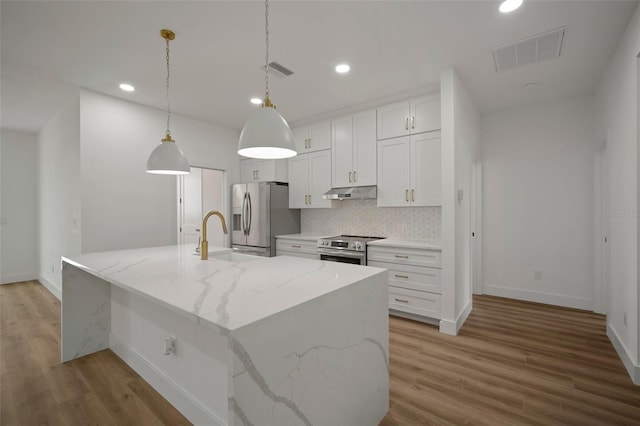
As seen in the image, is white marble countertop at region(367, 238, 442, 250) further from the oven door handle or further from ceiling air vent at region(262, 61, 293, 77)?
ceiling air vent at region(262, 61, 293, 77)

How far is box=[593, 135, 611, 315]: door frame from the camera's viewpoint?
11.1 ft

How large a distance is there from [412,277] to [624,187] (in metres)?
1.97

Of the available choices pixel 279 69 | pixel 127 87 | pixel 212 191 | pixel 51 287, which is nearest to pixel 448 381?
pixel 279 69

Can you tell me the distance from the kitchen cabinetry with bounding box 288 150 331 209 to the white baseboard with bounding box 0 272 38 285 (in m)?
5.13

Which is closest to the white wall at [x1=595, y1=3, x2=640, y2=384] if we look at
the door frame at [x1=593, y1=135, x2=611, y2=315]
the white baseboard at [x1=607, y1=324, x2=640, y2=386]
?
the white baseboard at [x1=607, y1=324, x2=640, y2=386]

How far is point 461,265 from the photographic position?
10.9 feet

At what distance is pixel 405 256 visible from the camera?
338 centimetres

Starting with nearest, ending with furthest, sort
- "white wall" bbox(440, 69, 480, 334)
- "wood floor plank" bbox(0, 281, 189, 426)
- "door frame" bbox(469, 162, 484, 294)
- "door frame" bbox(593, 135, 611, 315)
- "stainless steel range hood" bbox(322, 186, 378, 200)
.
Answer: "wood floor plank" bbox(0, 281, 189, 426) < "white wall" bbox(440, 69, 480, 334) < "door frame" bbox(593, 135, 611, 315) < "stainless steel range hood" bbox(322, 186, 378, 200) < "door frame" bbox(469, 162, 484, 294)

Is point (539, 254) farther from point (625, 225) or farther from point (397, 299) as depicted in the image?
point (397, 299)

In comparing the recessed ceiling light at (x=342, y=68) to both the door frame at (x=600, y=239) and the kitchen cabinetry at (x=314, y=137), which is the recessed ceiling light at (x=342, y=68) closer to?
the kitchen cabinetry at (x=314, y=137)

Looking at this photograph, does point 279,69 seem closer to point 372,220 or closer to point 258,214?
point 258,214

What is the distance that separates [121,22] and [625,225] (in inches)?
172

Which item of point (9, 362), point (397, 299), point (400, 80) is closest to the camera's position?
point (9, 362)

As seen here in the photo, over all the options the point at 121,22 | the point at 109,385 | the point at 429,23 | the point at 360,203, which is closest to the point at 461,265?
the point at 360,203
